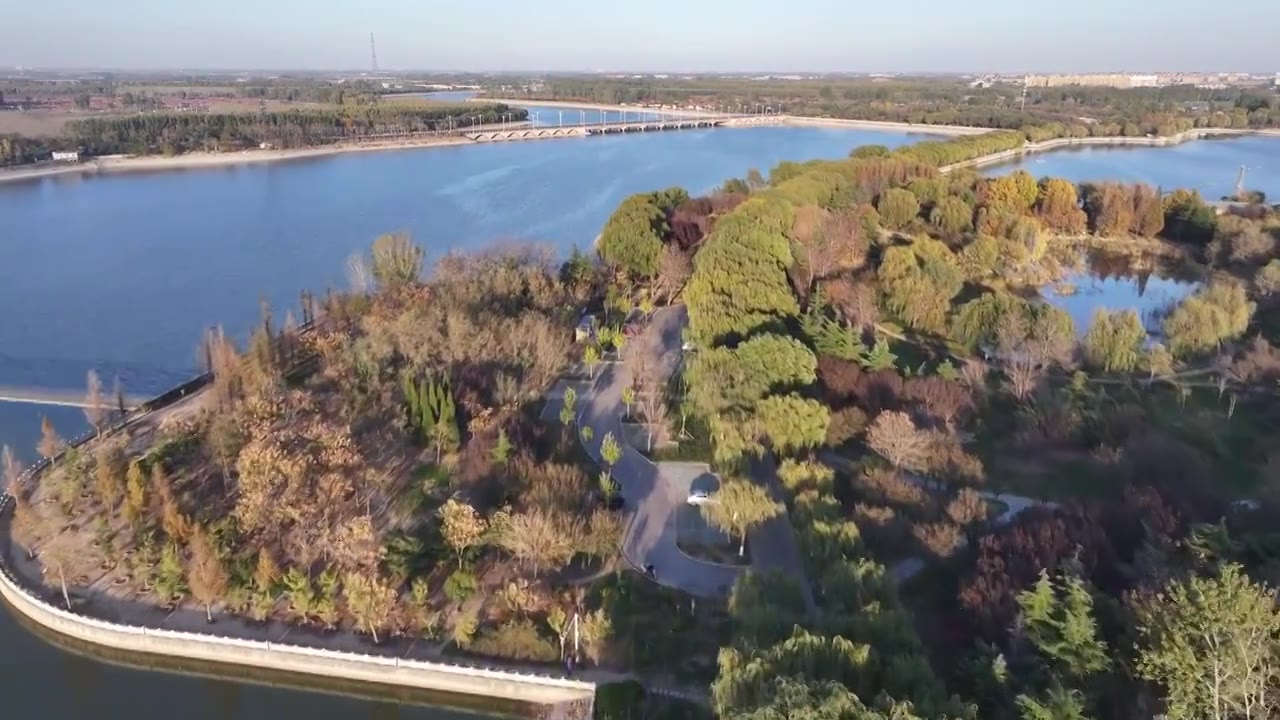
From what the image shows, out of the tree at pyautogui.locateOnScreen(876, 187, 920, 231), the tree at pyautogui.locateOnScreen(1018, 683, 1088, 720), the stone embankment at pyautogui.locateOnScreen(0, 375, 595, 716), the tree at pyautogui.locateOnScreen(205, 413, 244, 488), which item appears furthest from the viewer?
the tree at pyautogui.locateOnScreen(876, 187, 920, 231)

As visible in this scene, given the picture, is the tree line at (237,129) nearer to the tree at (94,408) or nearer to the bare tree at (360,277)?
the bare tree at (360,277)

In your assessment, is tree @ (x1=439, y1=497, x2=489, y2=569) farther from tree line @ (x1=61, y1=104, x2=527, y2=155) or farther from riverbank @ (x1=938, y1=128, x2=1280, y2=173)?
tree line @ (x1=61, y1=104, x2=527, y2=155)

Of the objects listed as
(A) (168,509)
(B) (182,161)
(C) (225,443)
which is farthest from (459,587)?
(B) (182,161)

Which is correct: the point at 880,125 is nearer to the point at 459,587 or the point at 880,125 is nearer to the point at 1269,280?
the point at 1269,280

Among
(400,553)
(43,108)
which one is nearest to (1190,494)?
(400,553)

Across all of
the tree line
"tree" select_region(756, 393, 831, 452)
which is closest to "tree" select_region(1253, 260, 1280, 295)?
"tree" select_region(756, 393, 831, 452)
